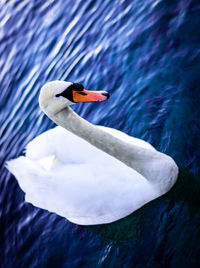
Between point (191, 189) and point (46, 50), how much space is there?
4.83 meters

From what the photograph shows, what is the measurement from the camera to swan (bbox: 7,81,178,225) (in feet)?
15.4

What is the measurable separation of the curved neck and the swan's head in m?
0.20

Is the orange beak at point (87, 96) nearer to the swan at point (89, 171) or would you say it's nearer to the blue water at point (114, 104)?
the swan at point (89, 171)

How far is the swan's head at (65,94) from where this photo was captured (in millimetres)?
4281

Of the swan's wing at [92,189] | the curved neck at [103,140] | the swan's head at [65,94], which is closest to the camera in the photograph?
the swan's head at [65,94]

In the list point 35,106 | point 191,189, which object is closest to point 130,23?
point 35,106

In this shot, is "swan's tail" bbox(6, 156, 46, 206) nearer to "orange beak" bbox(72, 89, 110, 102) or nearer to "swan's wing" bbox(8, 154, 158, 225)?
"swan's wing" bbox(8, 154, 158, 225)

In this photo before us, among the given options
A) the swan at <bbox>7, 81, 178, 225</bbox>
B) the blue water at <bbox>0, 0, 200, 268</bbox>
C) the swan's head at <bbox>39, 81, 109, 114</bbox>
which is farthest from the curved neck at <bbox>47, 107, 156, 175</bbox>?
the blue water at <bbox>0, 0, 200, 268</bbox>

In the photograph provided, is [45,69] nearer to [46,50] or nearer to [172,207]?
[46,50]

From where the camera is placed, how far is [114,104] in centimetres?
657

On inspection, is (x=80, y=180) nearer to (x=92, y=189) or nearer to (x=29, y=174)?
(x=92, y=189)

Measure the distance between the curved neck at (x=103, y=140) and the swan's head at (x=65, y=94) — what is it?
199 millimetres

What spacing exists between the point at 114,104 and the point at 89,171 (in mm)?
1854

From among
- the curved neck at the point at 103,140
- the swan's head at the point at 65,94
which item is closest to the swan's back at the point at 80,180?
the curved neck at the point at 103,140
